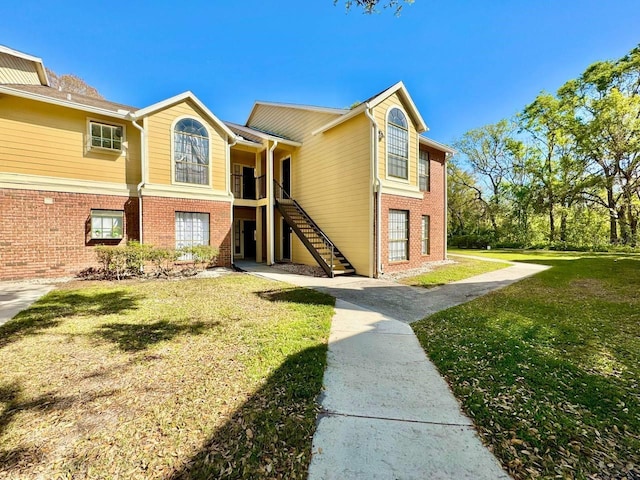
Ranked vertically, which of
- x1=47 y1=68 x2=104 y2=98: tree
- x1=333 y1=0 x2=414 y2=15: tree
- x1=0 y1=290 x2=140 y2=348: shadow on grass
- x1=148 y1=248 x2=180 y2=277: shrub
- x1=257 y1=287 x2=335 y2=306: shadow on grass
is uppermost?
x1=47 y1=68 x2=104 y2=98: tree

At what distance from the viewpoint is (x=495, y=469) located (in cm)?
209

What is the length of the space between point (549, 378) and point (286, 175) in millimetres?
13754

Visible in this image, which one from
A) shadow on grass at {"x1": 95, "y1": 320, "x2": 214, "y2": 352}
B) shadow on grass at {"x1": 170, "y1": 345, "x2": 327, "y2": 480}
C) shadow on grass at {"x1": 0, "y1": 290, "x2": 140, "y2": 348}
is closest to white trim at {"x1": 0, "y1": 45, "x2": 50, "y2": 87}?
shadow on grass at {"x1": 0, "y1": 290, "x2": 140, "y2": 348}

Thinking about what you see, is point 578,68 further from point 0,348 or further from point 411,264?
point 0,348

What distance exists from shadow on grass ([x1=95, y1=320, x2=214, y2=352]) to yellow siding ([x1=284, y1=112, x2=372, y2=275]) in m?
6.98

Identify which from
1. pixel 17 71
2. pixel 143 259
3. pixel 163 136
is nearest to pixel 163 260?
pixel 143 259

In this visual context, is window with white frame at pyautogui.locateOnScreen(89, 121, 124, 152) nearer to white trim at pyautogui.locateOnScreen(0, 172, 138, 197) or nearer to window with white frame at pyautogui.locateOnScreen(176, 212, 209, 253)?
white trim at pyautogui.locateOnScreen(0, 172, 138, 197)

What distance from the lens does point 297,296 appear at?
7.31m

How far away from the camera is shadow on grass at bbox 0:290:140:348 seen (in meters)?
4.66

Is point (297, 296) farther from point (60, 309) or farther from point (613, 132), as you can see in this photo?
point (613, 132)

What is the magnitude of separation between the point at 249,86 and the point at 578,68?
90.5 ft

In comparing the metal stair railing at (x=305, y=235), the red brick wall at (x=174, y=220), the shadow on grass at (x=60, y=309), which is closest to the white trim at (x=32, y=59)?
the red brick wall at (x=174, y=220)

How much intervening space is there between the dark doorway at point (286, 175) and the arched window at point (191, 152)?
4.44 metres

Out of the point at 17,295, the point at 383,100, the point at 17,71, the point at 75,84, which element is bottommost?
the point at 17,295
